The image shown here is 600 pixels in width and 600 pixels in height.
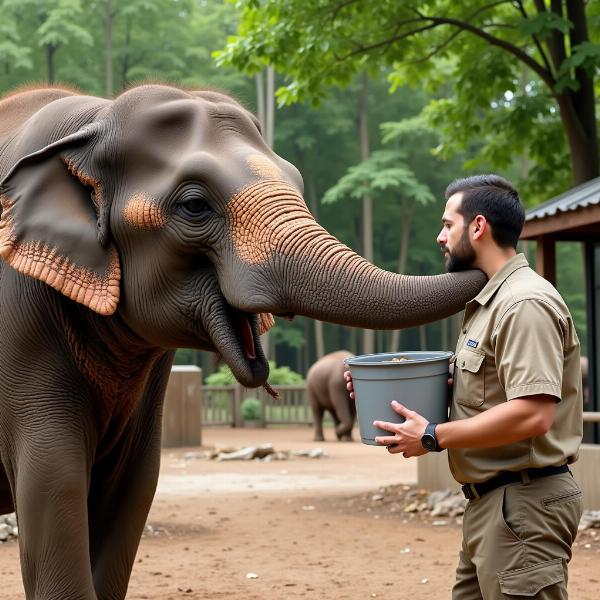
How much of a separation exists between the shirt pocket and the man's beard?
0.28 m

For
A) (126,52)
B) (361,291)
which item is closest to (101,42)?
(126,52)

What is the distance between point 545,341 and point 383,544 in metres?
6.29

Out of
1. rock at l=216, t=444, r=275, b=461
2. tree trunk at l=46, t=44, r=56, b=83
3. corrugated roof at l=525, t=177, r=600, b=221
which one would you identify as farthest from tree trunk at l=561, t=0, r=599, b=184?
tree trunk at l=46, t=44, r=56, b=83

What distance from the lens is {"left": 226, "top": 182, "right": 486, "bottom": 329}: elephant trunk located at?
2984mm

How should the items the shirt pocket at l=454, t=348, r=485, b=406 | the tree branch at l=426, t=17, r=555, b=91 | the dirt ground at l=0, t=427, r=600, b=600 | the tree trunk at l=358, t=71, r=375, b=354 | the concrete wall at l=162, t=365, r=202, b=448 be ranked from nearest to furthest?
1. the shirt pocket at l=454, t=348, r=485, b=406
2. the dirt ground at l=0, t=427, r=600, b=600
3. the tree branch at l=426, t=17, r=555, b=91
4. the concrete wall at l=162, t=365, r=202, b=448
5. the tree trunk at l=358, t=71, r=375, b=354

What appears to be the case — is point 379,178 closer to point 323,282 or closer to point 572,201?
point 572,201

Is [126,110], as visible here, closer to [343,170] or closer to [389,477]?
[389,477]

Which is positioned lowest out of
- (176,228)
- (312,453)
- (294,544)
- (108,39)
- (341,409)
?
(312,453)

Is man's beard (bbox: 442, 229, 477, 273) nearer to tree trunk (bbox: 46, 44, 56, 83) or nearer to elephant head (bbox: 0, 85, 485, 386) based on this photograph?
elephant head (bbox: 0, 85, 485, 386)

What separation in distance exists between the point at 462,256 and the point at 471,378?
0.38 metres

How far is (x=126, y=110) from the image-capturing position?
11.9ft

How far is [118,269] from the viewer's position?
140 inches

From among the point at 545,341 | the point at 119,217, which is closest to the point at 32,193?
the point at 119,217

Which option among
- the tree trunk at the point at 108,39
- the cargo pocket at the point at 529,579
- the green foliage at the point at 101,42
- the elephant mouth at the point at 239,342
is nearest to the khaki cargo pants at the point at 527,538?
the cargo pocket at the point at 529,579
